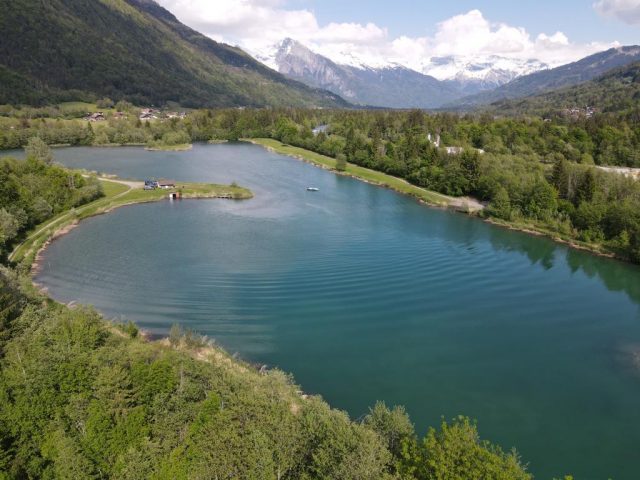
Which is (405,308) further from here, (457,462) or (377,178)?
(377,178)

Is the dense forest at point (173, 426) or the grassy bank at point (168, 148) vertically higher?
the grassy bank at point (168, 148)

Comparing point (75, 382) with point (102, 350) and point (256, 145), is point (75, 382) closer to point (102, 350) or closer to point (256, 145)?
point (102, 350)

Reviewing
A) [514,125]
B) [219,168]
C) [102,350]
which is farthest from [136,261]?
A: [514,125]

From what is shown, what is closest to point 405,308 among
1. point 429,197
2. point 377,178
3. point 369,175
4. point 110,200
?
point 429,197

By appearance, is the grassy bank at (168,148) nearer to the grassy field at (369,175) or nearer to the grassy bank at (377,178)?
the grassy bank at (377,178)

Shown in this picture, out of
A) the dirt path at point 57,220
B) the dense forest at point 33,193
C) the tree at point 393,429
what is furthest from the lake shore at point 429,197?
the dense forest at point 33,193

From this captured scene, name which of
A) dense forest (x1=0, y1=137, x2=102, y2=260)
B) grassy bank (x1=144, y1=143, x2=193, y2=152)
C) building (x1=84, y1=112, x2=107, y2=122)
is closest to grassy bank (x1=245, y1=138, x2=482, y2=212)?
grassy bank (x1=144, y1=143, x2=193, y2=152)
